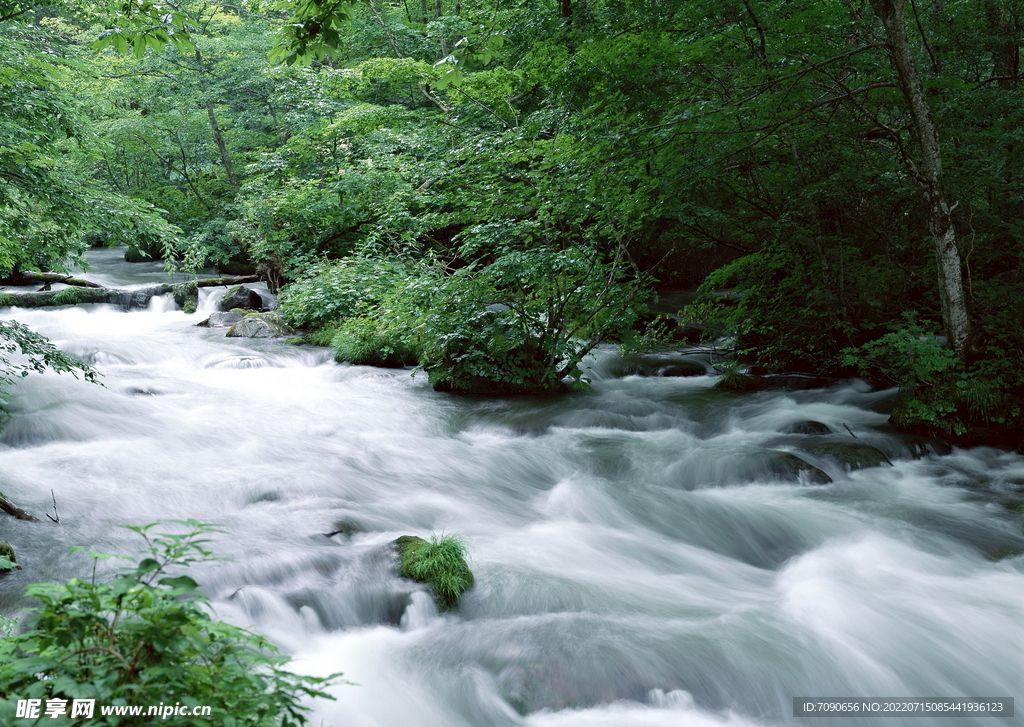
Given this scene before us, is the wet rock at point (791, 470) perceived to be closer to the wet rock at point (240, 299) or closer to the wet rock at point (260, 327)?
the wet rock at point (260, 327)

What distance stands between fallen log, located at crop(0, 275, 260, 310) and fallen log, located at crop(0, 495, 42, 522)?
37.7 ft

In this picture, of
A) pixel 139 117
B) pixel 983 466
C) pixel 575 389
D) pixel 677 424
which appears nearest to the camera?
pixel 983 466

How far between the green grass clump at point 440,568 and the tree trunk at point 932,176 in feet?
18.9

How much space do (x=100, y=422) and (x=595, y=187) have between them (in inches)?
236

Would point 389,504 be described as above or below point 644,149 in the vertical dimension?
below

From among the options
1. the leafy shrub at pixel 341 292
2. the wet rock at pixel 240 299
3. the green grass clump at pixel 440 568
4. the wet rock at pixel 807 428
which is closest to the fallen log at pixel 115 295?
the wet rock at pixel 240 299

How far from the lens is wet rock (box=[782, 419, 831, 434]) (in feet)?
26.5

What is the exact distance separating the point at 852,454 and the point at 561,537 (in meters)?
3.39

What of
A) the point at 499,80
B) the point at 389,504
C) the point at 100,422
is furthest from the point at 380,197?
the point at 389,504

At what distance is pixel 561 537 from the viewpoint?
5629 mm

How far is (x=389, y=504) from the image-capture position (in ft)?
19.8

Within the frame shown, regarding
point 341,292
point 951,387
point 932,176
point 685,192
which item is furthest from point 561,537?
point 341,292

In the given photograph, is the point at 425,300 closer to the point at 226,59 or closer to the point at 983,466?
the point at 983,466

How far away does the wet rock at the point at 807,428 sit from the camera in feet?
26.5
